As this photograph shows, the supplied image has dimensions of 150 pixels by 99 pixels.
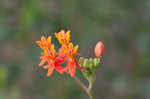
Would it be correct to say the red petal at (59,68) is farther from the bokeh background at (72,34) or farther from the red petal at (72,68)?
the bokeh background at (72,34)

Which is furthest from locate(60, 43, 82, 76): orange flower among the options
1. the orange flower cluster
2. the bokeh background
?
the bokeh background

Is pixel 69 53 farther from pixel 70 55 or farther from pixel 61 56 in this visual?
pixel 61 56

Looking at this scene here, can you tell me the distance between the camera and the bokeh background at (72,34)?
13.9 ft

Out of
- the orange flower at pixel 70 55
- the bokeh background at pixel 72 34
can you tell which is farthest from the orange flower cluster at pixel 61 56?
the bokeh background at pixel 72 34

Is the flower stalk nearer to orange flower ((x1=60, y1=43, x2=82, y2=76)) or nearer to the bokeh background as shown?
orange flower ((x1=60, y1=43, x2=82, y2=76))

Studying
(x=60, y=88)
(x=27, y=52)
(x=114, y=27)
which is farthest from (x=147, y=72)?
(x=27, y=52)

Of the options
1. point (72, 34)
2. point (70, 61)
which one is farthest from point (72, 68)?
point (72, 34)

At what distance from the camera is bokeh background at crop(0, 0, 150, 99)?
4230 mm

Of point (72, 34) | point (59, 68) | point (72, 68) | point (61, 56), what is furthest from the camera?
point (72, 34)

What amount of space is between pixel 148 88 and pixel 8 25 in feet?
7.63

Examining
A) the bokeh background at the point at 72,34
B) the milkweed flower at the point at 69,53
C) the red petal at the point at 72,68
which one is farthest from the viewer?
the bokeh background at the point at 72,34

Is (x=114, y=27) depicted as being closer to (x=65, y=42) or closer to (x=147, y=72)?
(x=147, y=72)

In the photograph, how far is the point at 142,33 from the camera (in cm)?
492

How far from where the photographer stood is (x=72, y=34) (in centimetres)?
461
